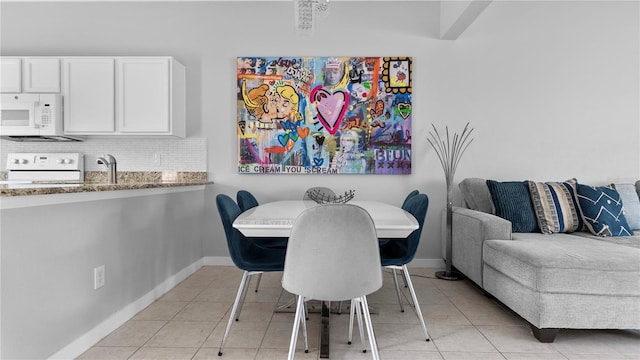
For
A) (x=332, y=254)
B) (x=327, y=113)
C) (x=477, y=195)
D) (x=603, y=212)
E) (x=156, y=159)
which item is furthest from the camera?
(x=156, y=159)

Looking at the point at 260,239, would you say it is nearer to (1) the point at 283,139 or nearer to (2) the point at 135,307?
(2) the point at 135,307

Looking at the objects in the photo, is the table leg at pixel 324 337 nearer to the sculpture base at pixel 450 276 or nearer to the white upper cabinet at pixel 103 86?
the sculpture base at pixel 450 276

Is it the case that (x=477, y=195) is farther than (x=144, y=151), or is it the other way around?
(x=144, y=151)

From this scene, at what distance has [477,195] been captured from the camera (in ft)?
10.2

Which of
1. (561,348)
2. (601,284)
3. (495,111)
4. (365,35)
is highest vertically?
(365,35)

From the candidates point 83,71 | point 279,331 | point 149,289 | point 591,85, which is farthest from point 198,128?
point 591,85

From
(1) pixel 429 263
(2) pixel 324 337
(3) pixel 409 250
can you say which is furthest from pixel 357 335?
(1) pixel 429 263

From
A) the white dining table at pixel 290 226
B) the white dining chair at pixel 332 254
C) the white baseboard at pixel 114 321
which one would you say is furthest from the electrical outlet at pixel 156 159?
the white dining chair at pixel 332 254

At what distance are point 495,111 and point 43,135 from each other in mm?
4416

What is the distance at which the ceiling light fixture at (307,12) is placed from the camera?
2.21m

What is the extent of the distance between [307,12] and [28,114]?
284 centimetres

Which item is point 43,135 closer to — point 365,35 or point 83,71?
point 83,71

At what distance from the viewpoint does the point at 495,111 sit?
11.4 feet

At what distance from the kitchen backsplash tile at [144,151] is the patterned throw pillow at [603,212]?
11.5 ft
